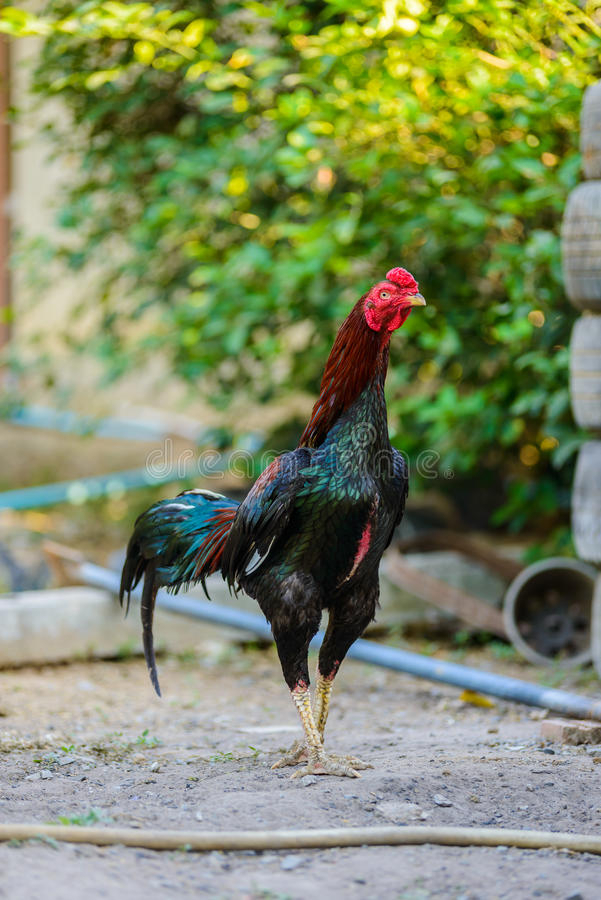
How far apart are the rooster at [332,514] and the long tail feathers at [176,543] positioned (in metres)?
0.27

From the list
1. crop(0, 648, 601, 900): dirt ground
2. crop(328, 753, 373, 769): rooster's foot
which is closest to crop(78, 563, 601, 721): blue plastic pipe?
crop(0, 648, 601, 900): dirt ground

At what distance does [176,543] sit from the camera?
394 centimetres

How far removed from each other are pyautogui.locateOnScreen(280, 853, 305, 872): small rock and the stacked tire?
2.68 metres

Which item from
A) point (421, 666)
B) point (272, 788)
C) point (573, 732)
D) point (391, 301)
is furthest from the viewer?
point (421, 666)

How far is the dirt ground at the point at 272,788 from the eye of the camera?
98.5 inches

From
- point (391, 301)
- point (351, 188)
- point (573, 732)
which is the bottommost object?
point (573, 732)

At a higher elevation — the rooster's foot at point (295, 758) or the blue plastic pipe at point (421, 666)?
the rooster's foot at point (295, 758)

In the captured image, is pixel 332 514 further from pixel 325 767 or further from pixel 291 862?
pixel 291 862

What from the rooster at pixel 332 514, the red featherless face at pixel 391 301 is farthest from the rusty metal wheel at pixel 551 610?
the red featherless face at pixel 391 301

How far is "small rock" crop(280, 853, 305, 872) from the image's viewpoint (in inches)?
103

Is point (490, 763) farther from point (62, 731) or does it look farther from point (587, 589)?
point (587, 589)

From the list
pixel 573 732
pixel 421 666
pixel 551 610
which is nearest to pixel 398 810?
pixel 573 732

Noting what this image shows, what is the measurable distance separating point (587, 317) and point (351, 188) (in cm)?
223

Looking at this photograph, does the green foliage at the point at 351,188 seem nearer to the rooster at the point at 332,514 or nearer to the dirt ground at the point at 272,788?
the dirt ground at the point at 272,788
